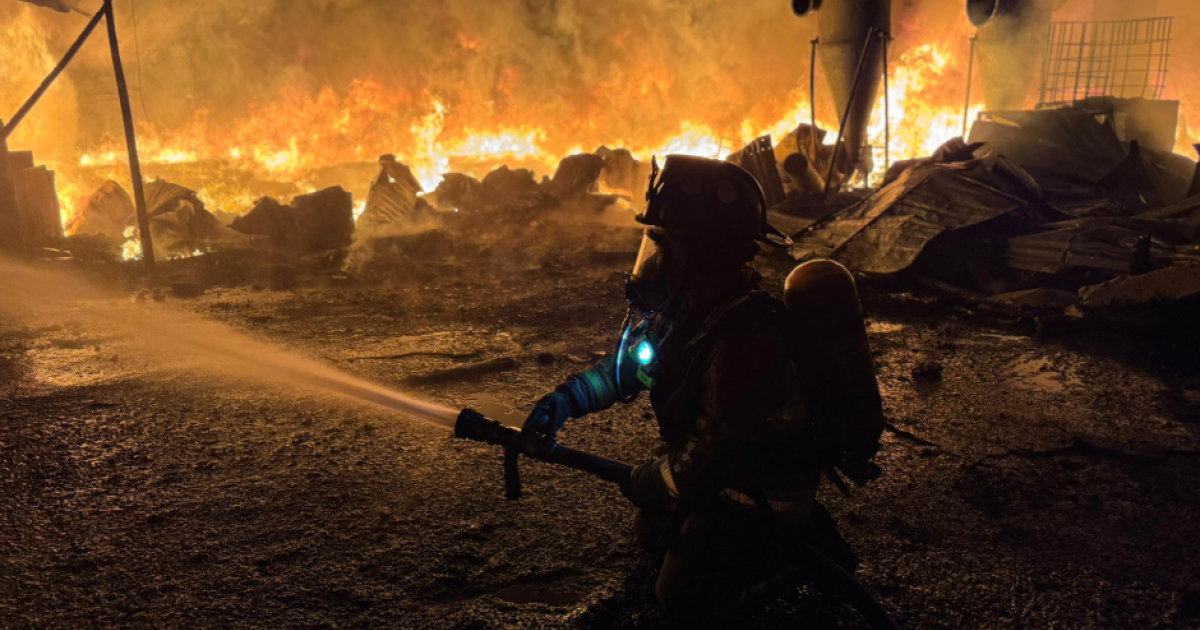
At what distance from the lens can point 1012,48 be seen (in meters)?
15.6

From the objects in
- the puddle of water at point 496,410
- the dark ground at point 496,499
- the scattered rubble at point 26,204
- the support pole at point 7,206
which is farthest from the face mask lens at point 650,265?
the support pole at point 7,206

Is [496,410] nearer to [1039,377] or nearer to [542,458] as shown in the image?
[542,458]

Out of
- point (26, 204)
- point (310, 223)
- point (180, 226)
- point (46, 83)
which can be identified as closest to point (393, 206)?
point (310, 223)

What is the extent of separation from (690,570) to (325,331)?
5199 mm

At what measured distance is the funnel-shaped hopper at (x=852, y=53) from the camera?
11180mm

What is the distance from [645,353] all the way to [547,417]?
1.30ft

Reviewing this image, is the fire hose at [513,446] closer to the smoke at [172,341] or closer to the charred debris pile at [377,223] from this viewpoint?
the smoke at [172,341]

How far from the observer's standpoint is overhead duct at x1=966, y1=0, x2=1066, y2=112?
15.2 m

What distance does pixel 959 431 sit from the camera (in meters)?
4.05

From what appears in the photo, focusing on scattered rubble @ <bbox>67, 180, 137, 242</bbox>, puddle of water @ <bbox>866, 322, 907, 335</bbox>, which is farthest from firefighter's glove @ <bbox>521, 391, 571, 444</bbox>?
scattered rubble @ <bbox>67, 180, 137, 242</bbox>

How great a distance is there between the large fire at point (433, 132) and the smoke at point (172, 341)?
10.2m

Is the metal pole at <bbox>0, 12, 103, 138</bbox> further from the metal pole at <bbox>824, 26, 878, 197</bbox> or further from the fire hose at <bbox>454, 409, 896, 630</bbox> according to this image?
the metal pole at <bbox>824, 26, 878, 197</bbox>

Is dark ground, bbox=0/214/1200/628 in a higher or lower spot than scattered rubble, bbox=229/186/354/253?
lower

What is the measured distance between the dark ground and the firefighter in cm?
49
